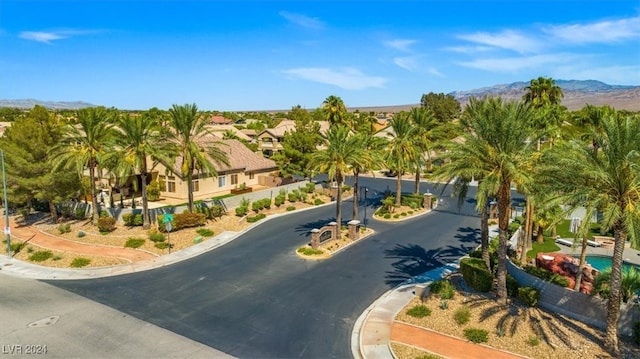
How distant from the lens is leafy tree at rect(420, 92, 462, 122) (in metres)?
135

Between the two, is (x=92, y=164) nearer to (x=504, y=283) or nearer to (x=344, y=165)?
(x=344, y=165)

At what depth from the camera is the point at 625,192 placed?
1792cm

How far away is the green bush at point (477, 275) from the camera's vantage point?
81.5 feet

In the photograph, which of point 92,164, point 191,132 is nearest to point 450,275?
point 191,132

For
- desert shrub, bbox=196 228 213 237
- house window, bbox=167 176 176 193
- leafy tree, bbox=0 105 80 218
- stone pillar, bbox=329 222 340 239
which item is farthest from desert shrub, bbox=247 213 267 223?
leafy tree, bbox=0 105 80 218

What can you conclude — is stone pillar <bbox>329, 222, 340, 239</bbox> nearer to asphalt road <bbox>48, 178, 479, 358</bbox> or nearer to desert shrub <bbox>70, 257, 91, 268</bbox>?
asphalt road <bbox>48, 178, 479, 358</bbox>

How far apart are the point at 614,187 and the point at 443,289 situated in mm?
10282

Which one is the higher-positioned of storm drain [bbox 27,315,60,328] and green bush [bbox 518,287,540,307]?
green bush [bbox 518,287,540,307]

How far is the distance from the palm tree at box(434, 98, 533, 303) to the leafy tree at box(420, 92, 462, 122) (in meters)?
109

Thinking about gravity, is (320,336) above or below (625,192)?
below

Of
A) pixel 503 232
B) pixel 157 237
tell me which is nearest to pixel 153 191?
pixel 157 237

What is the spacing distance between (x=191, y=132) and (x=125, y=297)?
1766 cm

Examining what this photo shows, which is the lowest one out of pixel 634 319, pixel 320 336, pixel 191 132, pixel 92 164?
pixel 320 336

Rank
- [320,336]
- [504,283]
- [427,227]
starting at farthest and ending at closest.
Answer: [427,227], [504,283], [320,336]
